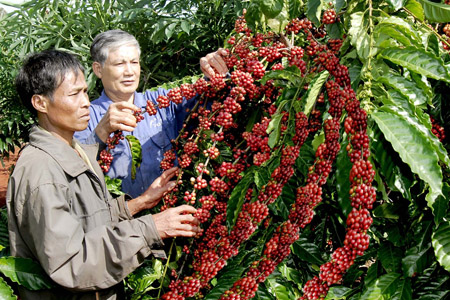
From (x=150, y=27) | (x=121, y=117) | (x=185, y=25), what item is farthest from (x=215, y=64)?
(x=150, y=27)

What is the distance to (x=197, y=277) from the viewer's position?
1319 millimetres

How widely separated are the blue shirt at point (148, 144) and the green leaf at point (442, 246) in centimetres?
136

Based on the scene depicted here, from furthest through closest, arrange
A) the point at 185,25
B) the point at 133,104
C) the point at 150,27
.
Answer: the point at 150,27 < the point at 185,25 < the point at 133,104

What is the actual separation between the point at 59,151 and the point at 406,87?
1.14m

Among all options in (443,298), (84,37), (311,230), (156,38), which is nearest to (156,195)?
(311,230)

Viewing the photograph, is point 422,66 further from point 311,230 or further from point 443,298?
point 311,230

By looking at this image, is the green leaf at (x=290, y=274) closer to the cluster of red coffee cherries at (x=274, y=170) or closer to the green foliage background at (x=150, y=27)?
the cluster of red coffee cherries at (x=274, y=170)

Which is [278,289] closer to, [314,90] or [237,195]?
[237,195]

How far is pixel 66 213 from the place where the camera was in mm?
1372

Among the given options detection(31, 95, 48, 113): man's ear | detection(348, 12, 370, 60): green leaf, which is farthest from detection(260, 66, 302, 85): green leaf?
detection(31, 95, 48, 113): man's ear

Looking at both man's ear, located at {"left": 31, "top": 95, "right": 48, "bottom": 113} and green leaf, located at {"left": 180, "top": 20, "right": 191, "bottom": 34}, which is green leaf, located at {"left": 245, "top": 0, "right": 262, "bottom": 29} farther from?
green leaf, located at {"left": 180, "top": 20, "right": 191, "bottom": 34}

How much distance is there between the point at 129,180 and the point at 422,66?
1.68m

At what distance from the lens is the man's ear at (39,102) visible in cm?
161

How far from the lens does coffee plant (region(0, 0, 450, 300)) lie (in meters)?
0.98
